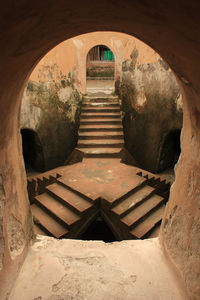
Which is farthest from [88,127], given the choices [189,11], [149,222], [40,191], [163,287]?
[189,11]

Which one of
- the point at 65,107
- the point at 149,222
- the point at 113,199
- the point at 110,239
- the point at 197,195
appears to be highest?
the point at 65,107

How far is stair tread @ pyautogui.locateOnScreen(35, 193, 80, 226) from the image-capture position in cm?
426

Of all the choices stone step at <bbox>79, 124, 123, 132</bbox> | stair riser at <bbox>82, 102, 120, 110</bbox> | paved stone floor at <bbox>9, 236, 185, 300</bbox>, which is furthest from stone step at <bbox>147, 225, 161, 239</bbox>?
stair riser at <bbox>82, 102, 120, 110</bbox>

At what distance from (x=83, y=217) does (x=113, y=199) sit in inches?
28.5

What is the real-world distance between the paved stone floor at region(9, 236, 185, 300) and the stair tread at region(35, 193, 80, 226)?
1616 mm

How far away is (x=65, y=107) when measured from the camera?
7035 mm

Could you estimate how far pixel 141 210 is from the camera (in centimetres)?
461

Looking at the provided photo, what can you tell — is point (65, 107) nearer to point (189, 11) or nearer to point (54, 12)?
point (54, 12)

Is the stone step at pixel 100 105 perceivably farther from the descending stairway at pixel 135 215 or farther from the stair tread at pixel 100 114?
the descending stairway at pixel 135 215

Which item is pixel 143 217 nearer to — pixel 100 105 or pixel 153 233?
pixel 153 233

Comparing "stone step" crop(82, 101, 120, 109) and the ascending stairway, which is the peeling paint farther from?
"stone step" crop(82, 101, 120, 109)

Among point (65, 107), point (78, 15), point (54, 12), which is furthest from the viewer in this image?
point (65, 107)

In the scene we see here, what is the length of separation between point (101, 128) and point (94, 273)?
5.33 meters

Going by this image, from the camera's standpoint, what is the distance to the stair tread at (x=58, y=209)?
14.0 ft
